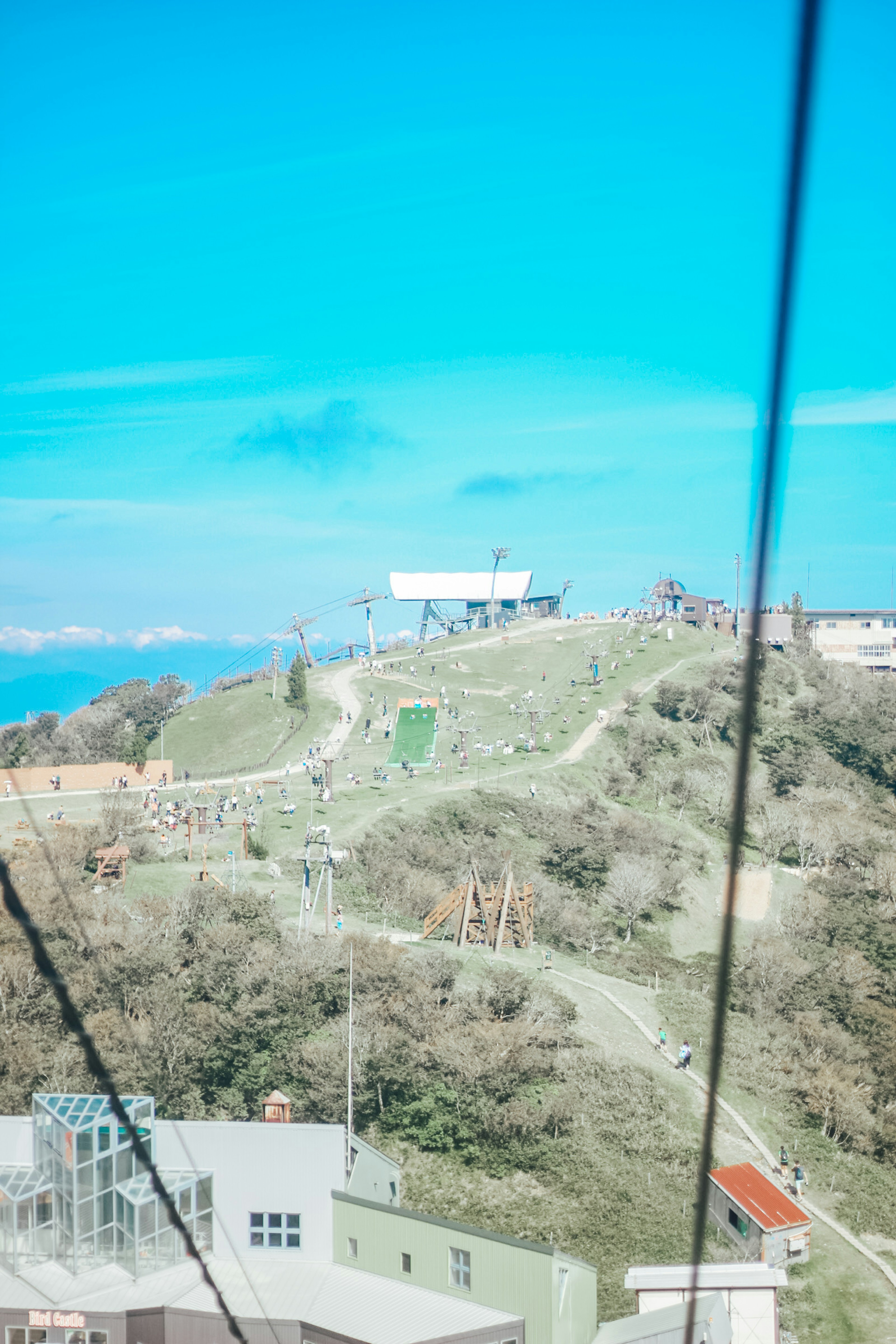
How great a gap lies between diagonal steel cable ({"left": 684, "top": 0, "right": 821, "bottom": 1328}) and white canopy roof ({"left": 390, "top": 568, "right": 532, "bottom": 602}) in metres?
120

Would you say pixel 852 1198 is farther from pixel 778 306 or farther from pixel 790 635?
pixel 790 635

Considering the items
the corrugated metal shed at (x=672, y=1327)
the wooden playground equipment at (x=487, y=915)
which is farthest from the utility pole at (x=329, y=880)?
the corrugated metal shed at (x=672, y=1327)

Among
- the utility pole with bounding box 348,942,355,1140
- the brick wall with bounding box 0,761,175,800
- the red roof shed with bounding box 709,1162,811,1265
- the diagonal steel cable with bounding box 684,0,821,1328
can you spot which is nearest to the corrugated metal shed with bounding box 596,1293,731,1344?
the red roof shed with bounding box 709,1162,811,1265

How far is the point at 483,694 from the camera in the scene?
8206cm

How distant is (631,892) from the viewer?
44.2 m

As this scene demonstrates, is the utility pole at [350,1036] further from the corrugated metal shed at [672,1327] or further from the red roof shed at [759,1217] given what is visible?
the red roof shed at [759,1217]

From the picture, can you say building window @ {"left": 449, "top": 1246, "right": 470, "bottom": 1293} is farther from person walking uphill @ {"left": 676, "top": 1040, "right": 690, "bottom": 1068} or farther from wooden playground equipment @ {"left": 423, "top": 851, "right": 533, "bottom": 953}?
wooden playground equipment @ {"left": 423, "top": 851, "right": 533, "bottom": 953}

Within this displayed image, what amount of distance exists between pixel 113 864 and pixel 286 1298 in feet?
76.0

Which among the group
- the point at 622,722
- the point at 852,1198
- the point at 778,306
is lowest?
the point at 852,1198

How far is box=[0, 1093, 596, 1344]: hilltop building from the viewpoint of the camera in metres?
15.6

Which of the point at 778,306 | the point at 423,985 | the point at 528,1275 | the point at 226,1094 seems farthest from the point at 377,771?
the point at 778,306

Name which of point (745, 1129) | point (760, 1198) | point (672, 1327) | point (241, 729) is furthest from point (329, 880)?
point (241, 729)

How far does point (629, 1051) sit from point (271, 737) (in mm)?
44096

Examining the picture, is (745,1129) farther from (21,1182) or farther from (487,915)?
(21,1182)
